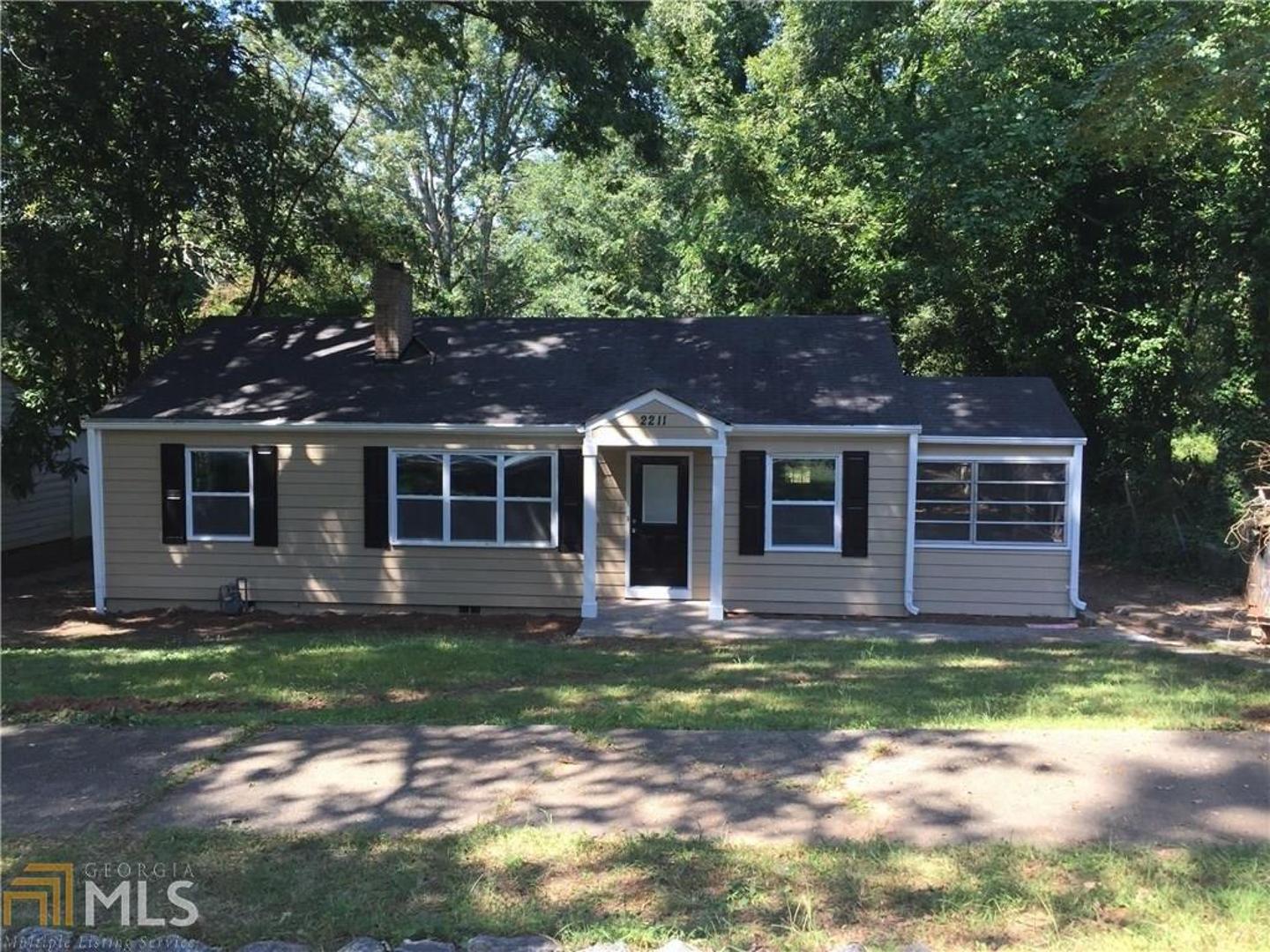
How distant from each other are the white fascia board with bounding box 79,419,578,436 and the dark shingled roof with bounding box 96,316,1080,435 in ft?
0.35

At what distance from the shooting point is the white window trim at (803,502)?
12.5m

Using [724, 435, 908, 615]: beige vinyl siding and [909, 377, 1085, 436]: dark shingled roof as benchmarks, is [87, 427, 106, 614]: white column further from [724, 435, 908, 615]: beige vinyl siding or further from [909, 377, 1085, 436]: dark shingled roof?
[909, 377, 1085, 436]: dark shingled roof

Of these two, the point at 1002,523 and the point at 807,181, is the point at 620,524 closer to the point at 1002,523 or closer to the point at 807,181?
the point at 1002,523

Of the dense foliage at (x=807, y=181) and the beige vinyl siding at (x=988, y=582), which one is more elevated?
the dense foliage at (x=807, y=181)

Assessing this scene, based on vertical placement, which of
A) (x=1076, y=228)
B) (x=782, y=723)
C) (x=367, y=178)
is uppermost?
(x=367, y=178)

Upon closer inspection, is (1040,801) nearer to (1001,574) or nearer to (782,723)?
(782,723)

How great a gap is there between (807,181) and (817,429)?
10115mm

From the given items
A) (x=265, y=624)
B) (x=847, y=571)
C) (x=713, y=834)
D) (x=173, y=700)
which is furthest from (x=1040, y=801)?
(x=265, y=624)

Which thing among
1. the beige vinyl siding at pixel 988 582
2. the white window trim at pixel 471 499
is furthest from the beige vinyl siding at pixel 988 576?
the white window trim at pixel 471 499

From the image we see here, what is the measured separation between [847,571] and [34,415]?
12612mm

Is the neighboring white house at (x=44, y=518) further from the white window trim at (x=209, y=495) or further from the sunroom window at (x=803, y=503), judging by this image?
the sunroom window at (x=803, y=503)

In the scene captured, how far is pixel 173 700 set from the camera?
276 inches

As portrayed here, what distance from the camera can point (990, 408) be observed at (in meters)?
13.2

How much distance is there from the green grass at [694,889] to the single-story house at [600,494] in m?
8.13
